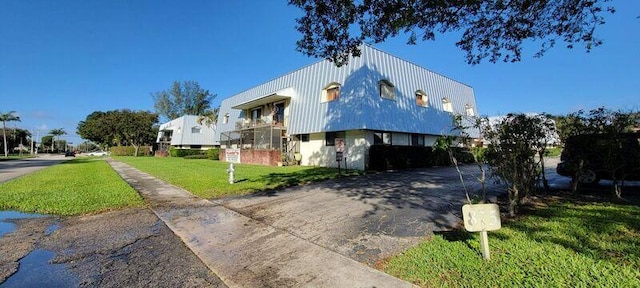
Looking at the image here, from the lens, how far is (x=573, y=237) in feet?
14.0

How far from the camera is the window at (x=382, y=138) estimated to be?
61.1 ft

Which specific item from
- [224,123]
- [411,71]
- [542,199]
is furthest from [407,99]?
[224,123]

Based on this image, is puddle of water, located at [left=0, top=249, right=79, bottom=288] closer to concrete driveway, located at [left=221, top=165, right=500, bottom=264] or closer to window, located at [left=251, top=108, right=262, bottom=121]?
concrete driveway, located at [left=221, top=165, right=500, bottom=264]

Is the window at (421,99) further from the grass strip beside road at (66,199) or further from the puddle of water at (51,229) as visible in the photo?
the puddle of water at (51,229)

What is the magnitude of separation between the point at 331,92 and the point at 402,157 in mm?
6244

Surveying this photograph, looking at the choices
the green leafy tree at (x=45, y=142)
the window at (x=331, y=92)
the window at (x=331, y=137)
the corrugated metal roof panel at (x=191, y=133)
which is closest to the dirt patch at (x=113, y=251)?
the window at (x=331, y=137)

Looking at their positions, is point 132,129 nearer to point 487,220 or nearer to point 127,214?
point 127,214

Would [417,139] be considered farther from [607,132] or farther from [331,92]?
[607,132]

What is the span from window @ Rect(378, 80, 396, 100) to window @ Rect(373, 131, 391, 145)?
2.34m

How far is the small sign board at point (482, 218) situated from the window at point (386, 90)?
52.2 feet

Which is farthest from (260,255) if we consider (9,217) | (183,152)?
(183,152)

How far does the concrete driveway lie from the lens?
466 cm

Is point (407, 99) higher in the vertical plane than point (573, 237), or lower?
higher

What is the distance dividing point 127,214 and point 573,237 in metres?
8.23
